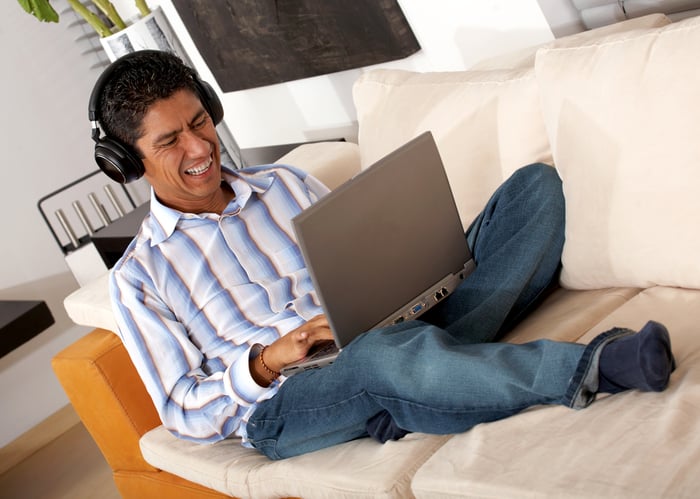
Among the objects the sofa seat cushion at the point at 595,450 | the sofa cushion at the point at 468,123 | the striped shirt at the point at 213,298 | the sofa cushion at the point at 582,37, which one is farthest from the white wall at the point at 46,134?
the sofa seat cushion at the point at 595,450

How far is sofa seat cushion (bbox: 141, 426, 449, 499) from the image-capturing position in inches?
55.0

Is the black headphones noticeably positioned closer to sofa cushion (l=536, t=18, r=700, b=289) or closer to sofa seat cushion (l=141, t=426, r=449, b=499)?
sofa seat cushion (l=141, t=426, r=449, b=499)

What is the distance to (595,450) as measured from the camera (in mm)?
1159

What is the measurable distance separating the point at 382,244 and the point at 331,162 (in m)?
0.86

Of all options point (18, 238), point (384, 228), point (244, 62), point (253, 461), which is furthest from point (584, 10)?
point (18, 238)

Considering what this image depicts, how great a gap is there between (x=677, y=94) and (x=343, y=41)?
4.91 ft

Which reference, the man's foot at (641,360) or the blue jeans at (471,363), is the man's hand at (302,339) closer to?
the blue jeans at (471,363)

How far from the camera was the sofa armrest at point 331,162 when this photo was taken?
2.29 metres

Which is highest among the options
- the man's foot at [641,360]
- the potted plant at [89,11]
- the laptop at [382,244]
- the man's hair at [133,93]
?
the potted plant at [89,11]

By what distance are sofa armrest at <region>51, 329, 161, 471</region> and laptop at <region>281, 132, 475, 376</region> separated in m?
0.52

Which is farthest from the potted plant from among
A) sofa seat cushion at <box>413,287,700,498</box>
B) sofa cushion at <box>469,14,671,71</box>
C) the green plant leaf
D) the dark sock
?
sofa seat cushion at <box>413,287,700,498</box>

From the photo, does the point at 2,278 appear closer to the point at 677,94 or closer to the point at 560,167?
the point at 560,167

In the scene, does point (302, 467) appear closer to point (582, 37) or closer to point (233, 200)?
point (233, 200)

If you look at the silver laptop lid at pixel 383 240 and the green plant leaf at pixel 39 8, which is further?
the green plant leaf at pixel 39 8
